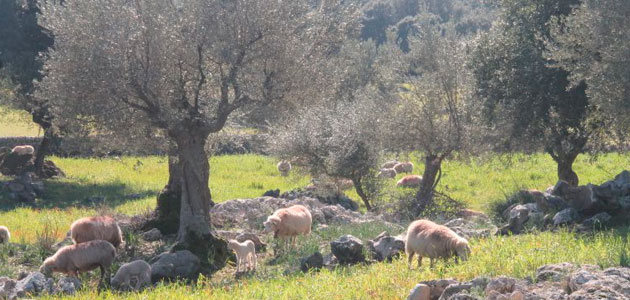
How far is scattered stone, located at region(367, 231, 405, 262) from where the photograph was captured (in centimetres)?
1425

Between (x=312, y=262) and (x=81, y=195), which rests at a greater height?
(x=312, y=262)

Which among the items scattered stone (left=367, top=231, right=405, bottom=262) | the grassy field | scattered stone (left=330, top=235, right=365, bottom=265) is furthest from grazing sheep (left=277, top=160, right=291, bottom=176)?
scattered stone (left=330, top=235, right=365, bottom=265)

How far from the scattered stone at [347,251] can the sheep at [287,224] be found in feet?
8.35

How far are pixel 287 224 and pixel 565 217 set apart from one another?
6.30 meters

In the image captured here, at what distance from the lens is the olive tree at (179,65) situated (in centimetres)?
1569

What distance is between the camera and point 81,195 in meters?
29.4

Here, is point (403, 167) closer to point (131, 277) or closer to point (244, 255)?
point (244, 255)

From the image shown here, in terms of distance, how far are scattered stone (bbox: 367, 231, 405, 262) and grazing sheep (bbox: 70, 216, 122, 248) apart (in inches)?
245

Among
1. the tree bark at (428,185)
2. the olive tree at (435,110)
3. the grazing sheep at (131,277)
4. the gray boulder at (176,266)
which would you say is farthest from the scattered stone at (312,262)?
the tree bark at (428,185)

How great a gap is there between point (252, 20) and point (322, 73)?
2292 mm

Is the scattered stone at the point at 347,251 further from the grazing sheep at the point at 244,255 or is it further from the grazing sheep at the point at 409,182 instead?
the grazing sheep at the point at 409,182

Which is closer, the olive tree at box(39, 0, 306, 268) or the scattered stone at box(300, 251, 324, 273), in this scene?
the scattered stone at box(300, 251, 324, 273)

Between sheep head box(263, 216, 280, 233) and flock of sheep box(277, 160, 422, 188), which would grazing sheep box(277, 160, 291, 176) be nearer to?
A: flock of sheep box(277, 160, 422, 188)

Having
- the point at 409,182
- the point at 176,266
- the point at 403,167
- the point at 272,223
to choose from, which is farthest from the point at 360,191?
the point at 403,167
